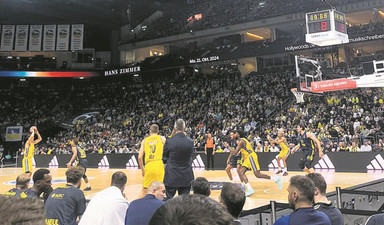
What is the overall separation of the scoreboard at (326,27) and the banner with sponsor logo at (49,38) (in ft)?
92.3

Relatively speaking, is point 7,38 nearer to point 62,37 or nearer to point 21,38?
point 21,38

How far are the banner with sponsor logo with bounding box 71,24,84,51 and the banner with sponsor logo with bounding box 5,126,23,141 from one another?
9.43m

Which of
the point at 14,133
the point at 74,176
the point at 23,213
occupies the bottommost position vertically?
the point at 74,176

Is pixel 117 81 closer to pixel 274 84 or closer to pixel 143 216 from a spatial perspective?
pixel 274 84

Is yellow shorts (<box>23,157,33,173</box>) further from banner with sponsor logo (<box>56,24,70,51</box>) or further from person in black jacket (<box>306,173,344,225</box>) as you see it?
banner with sponsor logo (<box>56,24,70,51</box>)

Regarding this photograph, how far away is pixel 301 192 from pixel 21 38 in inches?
1484

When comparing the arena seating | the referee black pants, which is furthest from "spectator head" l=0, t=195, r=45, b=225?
the referee black pants

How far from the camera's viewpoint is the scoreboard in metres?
14.0

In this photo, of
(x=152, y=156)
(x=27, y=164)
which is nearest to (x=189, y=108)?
(x=27, y=164)

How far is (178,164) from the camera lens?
20.4 feet

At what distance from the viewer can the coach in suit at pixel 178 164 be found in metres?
6.15

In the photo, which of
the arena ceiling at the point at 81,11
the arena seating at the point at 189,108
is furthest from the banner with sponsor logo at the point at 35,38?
the arena seating at the point at 189,108

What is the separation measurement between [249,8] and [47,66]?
2130 cm

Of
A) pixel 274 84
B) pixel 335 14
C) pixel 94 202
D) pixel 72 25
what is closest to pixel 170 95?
pixel 274 84
